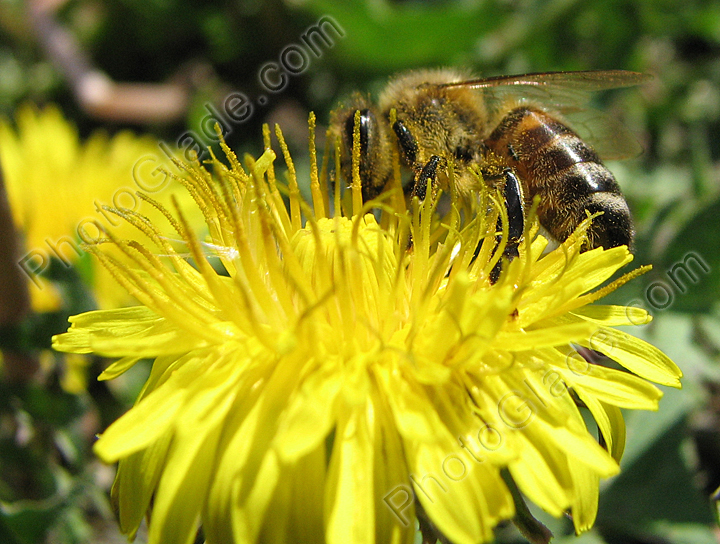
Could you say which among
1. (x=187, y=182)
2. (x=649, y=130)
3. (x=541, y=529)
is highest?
(x=187, y=182)

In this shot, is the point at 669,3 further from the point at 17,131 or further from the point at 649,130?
the point at 17,131

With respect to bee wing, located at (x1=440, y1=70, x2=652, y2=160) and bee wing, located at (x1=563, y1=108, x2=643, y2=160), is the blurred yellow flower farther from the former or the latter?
bee wing, located at (x1=563, y1=108, x2=643, y2=160)

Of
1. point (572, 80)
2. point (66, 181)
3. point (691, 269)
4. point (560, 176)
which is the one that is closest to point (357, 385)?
point (560, 176)

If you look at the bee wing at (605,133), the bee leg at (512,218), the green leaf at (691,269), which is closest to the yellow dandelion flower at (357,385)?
the bee leg at (512,218)

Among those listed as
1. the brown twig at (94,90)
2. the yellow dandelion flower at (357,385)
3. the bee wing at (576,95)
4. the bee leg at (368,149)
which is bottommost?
the yellow dandelion flower at (357,385)

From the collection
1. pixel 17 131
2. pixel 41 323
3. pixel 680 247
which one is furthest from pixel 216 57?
pixel 680 247

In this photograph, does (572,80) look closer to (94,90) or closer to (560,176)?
(560,176)

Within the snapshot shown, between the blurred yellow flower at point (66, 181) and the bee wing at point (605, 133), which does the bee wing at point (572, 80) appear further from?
the blurred yellow flower at point (66, 181)
